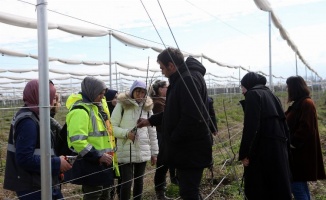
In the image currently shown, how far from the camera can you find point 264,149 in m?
2.71

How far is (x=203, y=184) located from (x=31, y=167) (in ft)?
9.52

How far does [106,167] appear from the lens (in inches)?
95.7

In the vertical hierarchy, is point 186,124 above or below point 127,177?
above

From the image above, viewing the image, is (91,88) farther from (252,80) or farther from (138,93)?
(252,80)

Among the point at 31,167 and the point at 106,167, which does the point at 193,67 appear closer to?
the point at 106,167

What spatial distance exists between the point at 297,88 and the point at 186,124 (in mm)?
1471

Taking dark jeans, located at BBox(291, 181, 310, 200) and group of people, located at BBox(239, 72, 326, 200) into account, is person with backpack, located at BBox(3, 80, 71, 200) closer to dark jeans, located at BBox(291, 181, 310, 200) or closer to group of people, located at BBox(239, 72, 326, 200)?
group of people, located at BBox(239, 72, 326, 200)

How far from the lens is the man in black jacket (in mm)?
2283

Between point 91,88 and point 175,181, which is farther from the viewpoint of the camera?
point 175,181

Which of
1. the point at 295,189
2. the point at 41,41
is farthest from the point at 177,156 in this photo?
the point at 295,189

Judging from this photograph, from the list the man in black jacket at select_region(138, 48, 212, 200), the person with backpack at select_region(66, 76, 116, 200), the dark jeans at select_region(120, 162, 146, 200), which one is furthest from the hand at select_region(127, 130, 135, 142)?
the man in black jacket at select_region(138, 48, 212, 200)

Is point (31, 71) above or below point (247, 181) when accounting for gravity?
above

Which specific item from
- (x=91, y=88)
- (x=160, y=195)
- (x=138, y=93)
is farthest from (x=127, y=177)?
(x=91, y=88)

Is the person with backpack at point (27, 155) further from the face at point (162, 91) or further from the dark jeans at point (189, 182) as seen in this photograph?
the face at point (162, 91)
